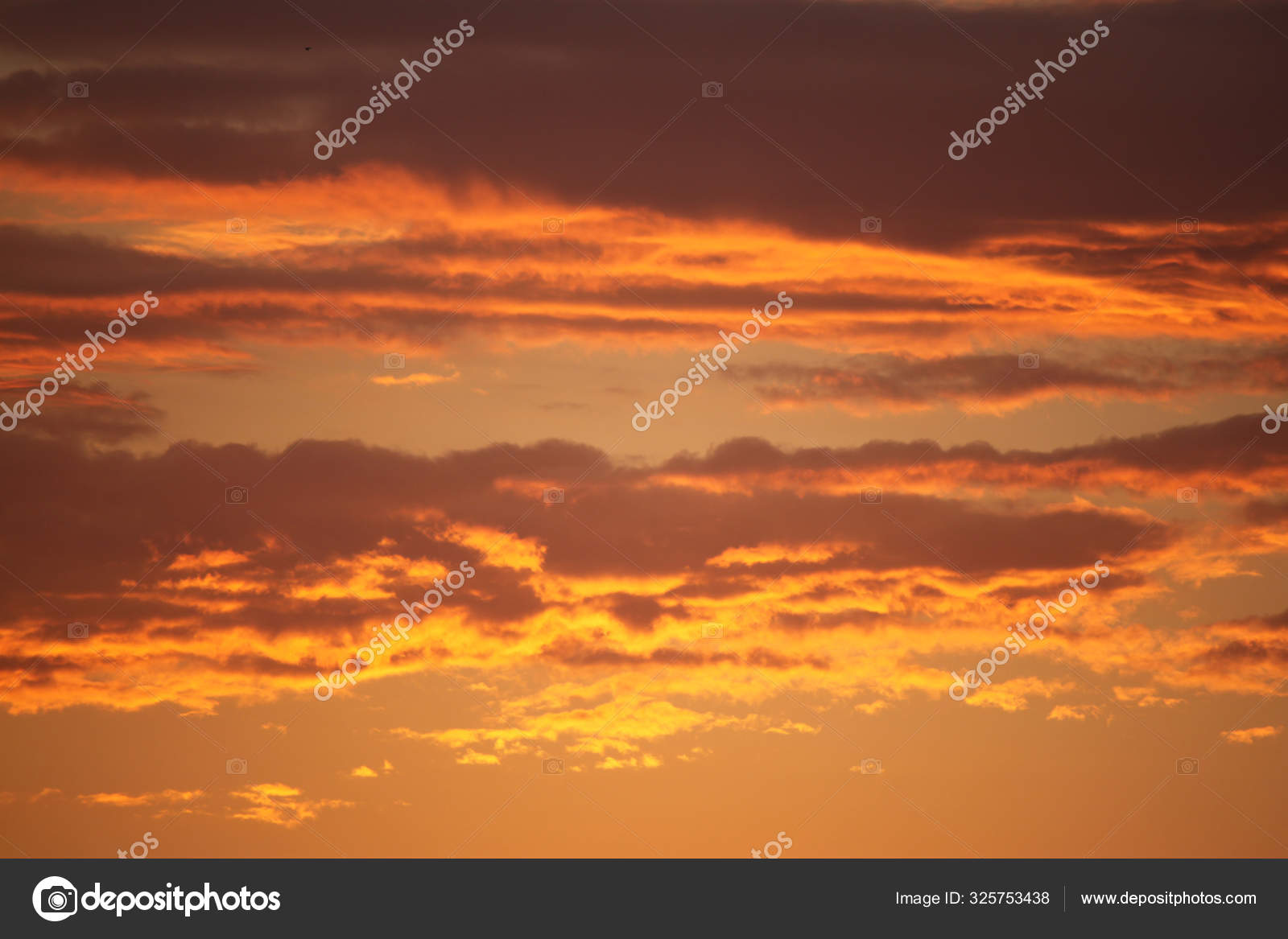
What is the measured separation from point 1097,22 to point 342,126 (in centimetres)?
1615

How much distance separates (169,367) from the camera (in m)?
26.9

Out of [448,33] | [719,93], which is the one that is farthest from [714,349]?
[448,33]

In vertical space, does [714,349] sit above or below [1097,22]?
below

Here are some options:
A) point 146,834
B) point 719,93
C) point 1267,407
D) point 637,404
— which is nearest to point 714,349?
point 637,404
